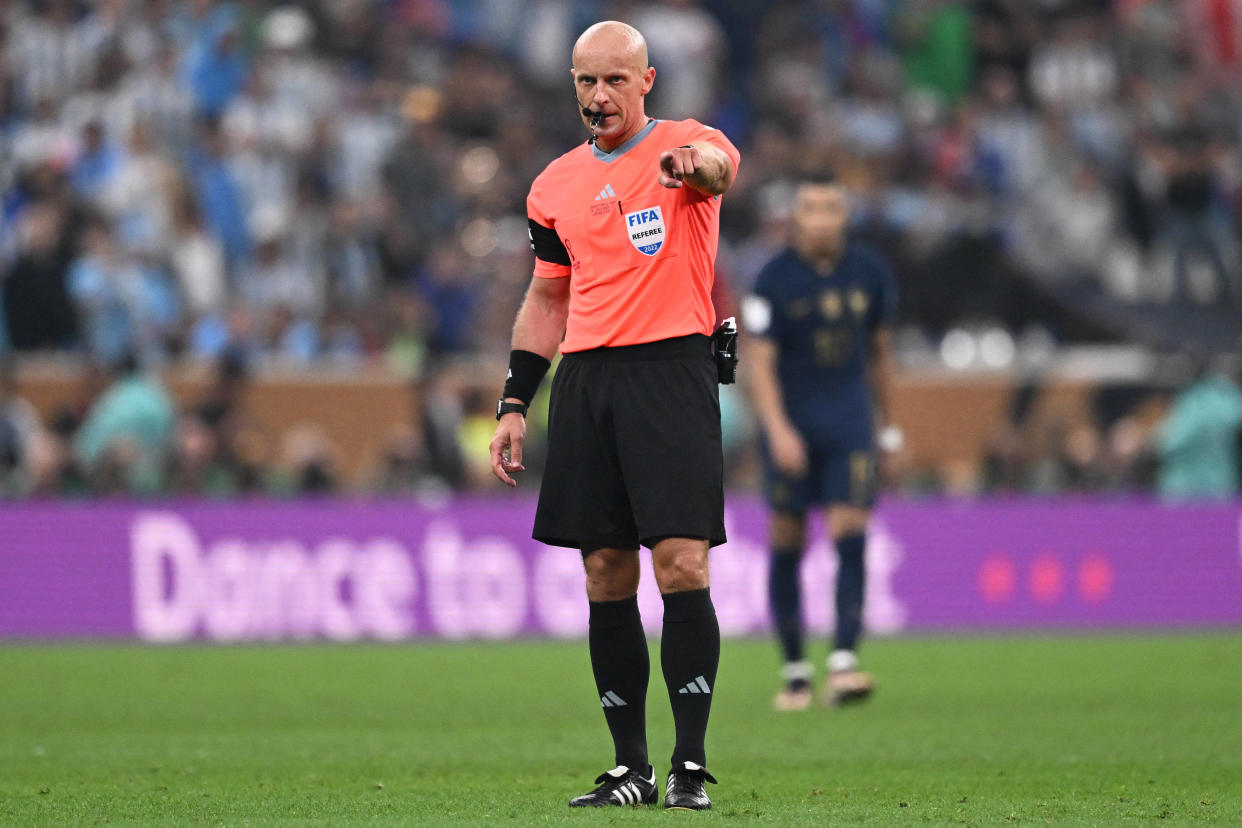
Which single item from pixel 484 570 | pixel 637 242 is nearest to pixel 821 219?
pixel 637 242

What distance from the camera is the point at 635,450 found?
20.2ft

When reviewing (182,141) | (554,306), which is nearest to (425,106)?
(182,141)

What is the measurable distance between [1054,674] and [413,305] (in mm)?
7655

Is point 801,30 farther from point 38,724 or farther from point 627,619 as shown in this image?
point 627,619

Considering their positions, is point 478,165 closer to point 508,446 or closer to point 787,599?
point 787,599

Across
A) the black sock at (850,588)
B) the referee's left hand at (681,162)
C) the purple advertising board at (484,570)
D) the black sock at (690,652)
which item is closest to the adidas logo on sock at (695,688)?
the black sock at (690,652)

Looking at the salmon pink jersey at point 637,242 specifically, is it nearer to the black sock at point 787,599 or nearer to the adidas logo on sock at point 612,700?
the adidas logo on sock at point 612,700

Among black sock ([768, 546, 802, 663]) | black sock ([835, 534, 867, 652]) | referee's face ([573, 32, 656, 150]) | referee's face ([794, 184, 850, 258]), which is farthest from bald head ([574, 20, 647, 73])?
black sock ([768, 546, 802, 663])

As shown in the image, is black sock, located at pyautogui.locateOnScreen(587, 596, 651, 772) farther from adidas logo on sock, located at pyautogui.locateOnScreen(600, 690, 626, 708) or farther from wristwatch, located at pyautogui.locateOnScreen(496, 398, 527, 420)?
wristwatch, located at pyautogui.locateOnScreen(496, 398, 527, 420)

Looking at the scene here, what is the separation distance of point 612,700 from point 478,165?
13.7 metres

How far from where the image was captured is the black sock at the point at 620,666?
6328 mm

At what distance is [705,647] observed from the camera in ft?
20.2

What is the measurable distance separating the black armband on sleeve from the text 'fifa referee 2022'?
59mm

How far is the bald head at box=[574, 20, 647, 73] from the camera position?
608cm
